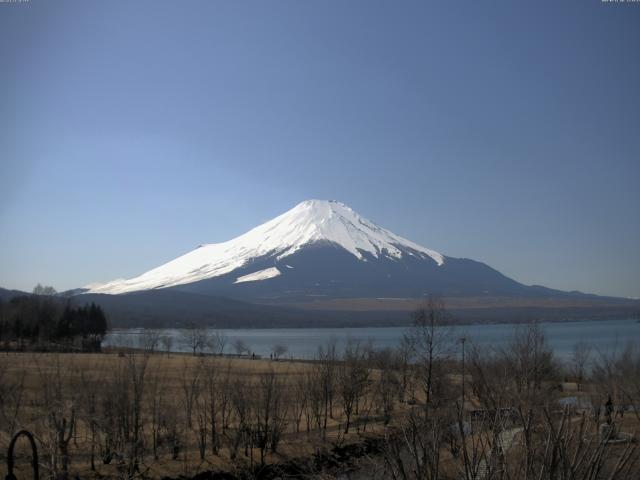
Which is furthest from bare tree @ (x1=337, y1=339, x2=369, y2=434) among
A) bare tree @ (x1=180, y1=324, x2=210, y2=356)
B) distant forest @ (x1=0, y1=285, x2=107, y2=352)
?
bare tree @ (x1=180, y1=324, x2=210, y2=356)

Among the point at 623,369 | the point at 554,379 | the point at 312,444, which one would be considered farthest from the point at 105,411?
the point at 554,379

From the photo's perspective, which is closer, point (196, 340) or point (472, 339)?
point (472, 339)

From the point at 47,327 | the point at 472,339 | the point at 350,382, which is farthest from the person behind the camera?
the point at 47,327

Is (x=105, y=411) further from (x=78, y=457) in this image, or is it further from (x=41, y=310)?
(x=41, y=310)

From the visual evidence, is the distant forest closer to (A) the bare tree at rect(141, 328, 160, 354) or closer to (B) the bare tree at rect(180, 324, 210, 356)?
(A) the bare tree at rect(141, 328, 160, 354)

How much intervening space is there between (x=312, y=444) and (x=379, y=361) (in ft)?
52.1

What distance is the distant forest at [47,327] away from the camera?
228 ft

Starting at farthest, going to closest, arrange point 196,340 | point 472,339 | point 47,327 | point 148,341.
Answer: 1. point 196,340
2. point 47,327
3. point 148,341
4. point 472,339

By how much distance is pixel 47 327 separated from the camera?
75.5 meters

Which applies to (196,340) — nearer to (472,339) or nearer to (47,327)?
(47,327)

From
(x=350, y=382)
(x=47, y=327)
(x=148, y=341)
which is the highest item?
(x=47, y=327)

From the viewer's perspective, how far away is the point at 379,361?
40.1 metres

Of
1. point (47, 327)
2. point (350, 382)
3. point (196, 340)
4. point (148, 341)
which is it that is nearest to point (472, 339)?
point (350, 382)

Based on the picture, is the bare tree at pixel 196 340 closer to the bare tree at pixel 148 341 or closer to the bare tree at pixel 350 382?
the bare tree at pixel 148 341
